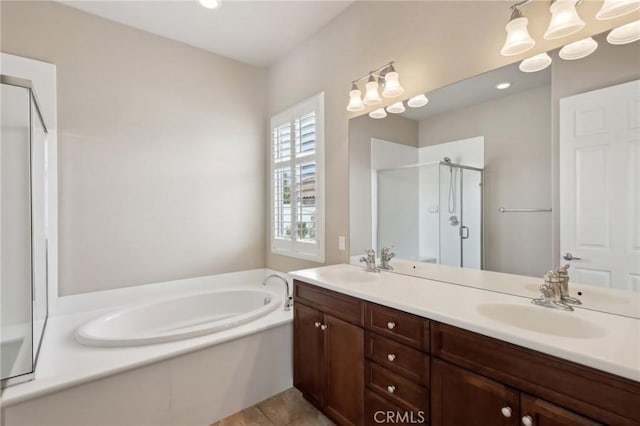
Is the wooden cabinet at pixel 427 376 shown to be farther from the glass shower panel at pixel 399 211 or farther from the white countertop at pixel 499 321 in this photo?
the glass shower panel at pixel 399 211

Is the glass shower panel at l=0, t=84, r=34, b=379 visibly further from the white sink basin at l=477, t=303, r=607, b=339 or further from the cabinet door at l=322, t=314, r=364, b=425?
the white sink basin at l=477, t=303, r=607, b=339

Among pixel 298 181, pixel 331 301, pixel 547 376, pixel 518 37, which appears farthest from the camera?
pixel 298 181

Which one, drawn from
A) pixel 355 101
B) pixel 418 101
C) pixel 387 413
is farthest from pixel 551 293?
pixel 355 101

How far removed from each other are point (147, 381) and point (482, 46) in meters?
2.55

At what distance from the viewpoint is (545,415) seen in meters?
0.88

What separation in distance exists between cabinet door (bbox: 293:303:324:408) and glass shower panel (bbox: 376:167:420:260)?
70 cm

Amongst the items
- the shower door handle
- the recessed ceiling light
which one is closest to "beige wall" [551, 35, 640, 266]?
the shower door handle

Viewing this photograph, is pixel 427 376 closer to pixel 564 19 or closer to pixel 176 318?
pixel 564 19

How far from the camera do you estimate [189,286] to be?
2.77 m

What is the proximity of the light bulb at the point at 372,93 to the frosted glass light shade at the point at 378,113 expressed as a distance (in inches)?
2.5

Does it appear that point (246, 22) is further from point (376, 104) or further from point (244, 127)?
point (376, 104)

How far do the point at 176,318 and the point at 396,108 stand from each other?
248 cm

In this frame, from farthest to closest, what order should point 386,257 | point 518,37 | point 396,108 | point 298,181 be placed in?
point 298,181 < point 386,257 < point 396,108 < point 518,37

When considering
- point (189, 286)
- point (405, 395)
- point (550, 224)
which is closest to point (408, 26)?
point (550, 224)
